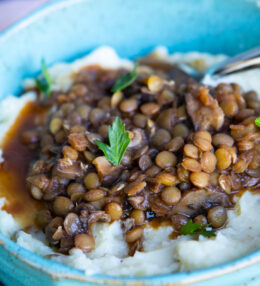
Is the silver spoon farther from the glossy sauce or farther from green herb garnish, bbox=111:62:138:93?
the glossy sauce

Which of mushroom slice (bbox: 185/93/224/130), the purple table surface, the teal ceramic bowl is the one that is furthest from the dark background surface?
mushroom slice (bbox: 185/93/224/130)

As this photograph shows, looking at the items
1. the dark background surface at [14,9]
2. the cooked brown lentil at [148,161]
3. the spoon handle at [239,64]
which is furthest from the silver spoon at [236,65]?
the dark background surface at [14,9]

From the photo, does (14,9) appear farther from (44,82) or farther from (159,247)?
(159,247)

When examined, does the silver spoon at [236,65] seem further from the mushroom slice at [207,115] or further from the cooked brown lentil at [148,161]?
the mushroom slice at [207,115]

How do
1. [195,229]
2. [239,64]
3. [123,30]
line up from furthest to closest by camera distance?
1. [123,30]
2. [239,64]
3. [195,229]

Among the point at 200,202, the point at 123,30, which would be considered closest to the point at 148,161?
the point at 200,202
